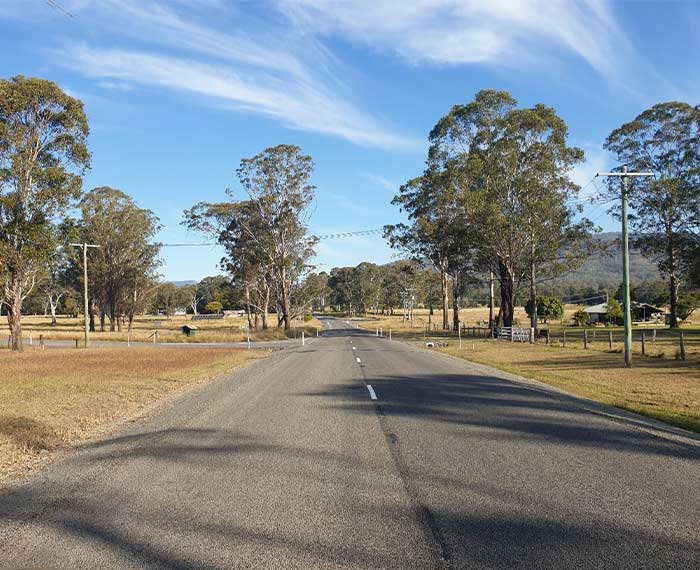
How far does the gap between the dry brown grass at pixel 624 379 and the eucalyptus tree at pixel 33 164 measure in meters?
23.7

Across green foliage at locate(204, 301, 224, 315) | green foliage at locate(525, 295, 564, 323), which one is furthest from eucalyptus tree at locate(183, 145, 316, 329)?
green foliage at locate(204, 301, 224, 315)

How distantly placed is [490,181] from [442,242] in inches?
424

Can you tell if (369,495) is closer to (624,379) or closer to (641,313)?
(624,379)

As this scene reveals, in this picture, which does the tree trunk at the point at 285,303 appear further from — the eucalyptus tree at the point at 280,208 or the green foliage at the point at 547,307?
the green foliage at the point at 547,307

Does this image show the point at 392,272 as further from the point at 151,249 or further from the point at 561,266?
the point at 561,266

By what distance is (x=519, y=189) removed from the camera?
4619cm

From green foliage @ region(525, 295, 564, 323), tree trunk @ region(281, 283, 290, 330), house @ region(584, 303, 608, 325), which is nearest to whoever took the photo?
tree trunk @ region(281, 283, 290, 330)

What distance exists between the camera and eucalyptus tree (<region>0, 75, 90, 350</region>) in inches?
1277

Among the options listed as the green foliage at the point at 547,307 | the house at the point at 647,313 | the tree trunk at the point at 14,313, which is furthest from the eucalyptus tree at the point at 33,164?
the house at the point at 647,313

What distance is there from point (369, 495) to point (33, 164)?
32667 mm

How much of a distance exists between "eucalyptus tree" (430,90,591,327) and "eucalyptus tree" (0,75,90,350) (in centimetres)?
2639

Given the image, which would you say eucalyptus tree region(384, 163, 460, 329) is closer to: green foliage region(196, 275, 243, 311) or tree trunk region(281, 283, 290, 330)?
tree trunk region(281, 283, 290, 330)

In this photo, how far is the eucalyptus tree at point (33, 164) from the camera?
106ft

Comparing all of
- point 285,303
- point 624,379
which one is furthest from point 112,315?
point 624,379
